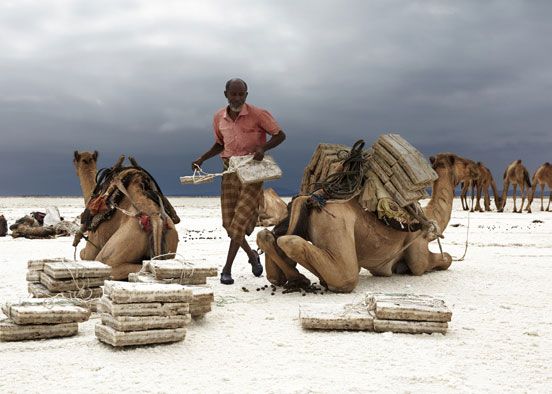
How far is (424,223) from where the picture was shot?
25.9 ft

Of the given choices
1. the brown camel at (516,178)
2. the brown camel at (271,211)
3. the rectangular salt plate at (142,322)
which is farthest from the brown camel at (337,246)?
the brown camel at (516,178)

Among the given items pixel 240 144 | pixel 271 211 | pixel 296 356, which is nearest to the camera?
pixel 296 356

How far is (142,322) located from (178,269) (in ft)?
4.35

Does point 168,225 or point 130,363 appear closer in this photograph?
point 130,363

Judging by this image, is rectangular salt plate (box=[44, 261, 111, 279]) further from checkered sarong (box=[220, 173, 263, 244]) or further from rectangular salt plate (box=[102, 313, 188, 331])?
checkered sarong (box=[220, 173, 263, 244])

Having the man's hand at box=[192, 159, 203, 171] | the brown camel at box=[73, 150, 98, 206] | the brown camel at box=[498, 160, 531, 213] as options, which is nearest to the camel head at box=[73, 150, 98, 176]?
the brown camel at box=[73, 150, 98, 206]

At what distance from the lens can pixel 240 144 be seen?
8.38 meters

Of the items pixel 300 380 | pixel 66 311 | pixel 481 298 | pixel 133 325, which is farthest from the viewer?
pixel 481 298

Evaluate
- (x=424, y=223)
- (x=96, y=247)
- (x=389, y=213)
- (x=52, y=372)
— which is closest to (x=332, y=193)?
(x=389, y=213)

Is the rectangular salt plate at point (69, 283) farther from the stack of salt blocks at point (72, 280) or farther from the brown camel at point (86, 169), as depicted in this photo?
the brown camel at point (86, 169)

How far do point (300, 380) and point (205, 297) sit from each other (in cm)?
177

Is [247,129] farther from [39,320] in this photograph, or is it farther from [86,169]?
[39,320]

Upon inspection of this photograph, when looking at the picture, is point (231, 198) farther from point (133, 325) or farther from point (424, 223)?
point (133, 325)

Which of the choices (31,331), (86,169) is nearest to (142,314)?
(31,331)
